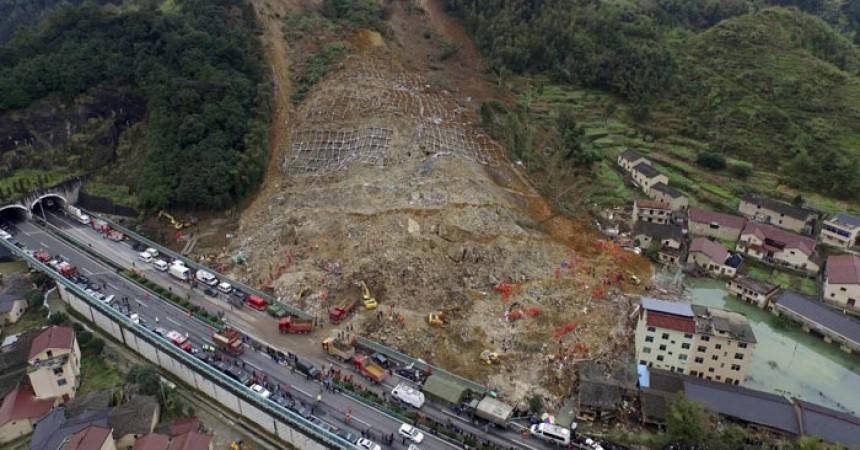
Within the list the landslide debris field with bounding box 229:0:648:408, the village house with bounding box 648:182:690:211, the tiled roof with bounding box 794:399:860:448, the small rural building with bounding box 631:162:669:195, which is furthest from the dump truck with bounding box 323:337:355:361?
the small rural building with bounding box 631:162:669:195

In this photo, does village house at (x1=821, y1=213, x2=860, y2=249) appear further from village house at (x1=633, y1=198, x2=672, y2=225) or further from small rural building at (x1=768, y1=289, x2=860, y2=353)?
village house at (x1=633, y1=198, x2=672, y2=225)

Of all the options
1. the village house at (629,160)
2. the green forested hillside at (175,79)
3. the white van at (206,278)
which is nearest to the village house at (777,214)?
the village house at (629,160)

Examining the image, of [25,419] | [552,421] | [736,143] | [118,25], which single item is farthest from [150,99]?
[736,143]

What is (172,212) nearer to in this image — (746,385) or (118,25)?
(118,25)

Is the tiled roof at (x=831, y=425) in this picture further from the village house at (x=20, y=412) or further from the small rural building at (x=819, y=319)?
the village house at (x=20, y=412)

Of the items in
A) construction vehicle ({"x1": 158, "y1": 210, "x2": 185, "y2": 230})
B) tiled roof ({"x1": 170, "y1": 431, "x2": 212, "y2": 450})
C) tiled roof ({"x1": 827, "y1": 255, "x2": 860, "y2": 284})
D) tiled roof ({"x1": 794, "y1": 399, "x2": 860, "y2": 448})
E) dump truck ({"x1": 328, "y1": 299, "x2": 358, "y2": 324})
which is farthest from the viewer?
construction vehicle ({"x1": 158, "y1": 210, "x2": 185, "y2": 230})
